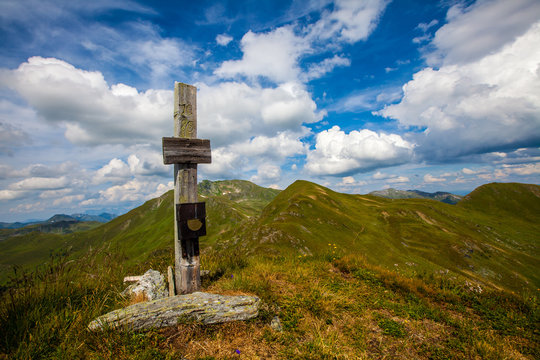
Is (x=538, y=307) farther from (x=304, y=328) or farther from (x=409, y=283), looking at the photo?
(x=304, y=328)

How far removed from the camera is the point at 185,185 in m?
6.95

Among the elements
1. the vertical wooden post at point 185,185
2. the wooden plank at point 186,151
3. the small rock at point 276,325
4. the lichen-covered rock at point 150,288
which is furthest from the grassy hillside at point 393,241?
the small rock at point 276,325

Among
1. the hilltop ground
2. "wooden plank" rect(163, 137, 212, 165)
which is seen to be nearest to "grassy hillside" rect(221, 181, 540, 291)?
the hilltop ground

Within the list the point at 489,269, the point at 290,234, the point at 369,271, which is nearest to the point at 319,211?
the point at 290,234

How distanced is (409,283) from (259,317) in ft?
19.5

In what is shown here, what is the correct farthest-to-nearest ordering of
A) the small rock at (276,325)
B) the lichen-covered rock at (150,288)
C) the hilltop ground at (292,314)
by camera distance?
the lichen-covered rock at (150,288), the small rock at (276,325), the hilltop ground at (292,314)

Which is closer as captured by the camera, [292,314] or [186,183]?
[292,314]

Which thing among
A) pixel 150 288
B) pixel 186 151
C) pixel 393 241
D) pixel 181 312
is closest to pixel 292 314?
pixel 181 312

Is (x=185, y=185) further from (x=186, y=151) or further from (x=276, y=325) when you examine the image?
(x=276, y=325)

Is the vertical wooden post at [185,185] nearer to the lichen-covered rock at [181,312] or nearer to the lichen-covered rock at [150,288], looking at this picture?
the lichen-covered rock at [150,288]

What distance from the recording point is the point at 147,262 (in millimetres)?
9242

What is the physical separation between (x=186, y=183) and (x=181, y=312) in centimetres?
352

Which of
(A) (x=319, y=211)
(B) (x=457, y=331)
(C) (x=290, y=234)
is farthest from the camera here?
Result: (A) (x=319, y=211)

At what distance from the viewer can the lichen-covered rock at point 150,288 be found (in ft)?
20.0
